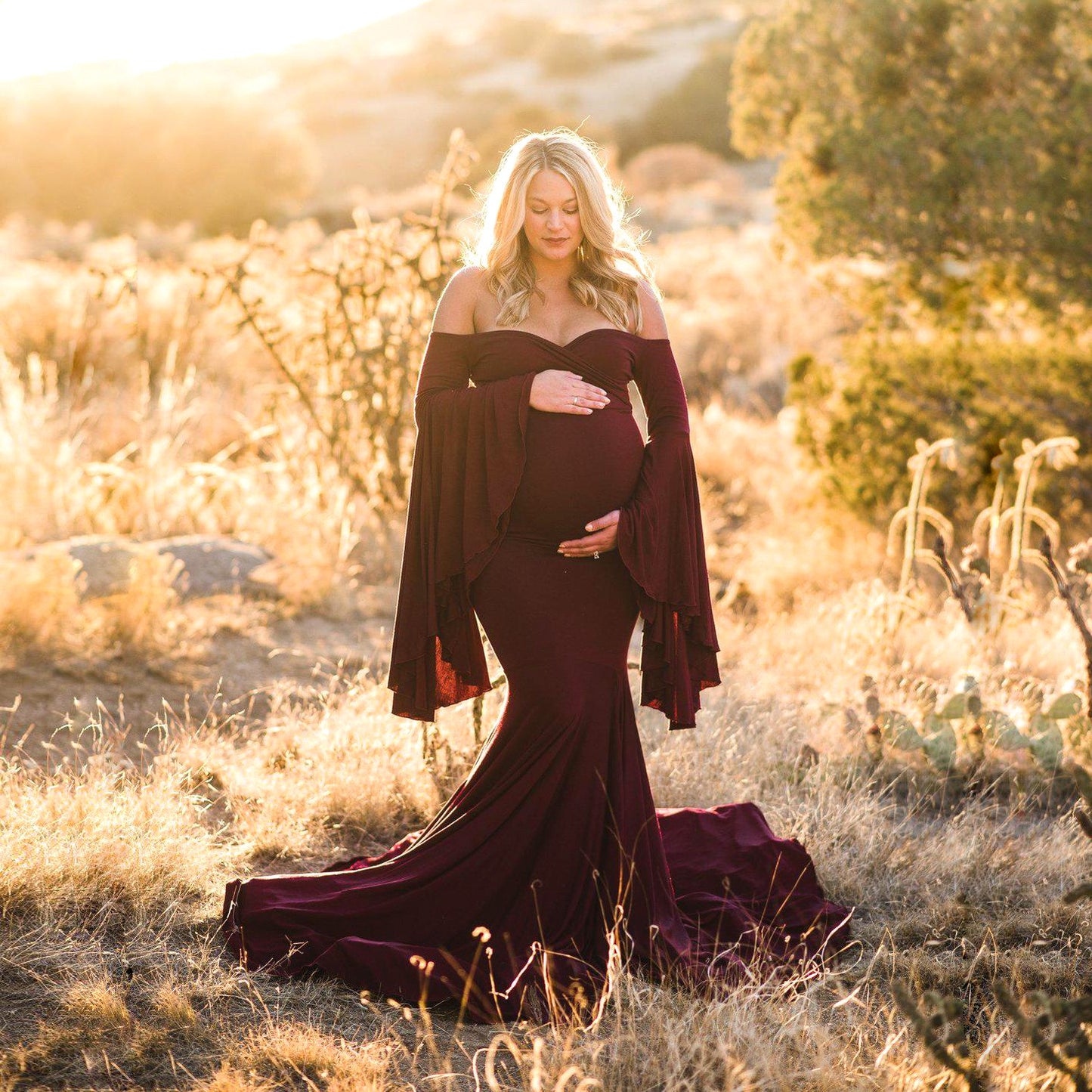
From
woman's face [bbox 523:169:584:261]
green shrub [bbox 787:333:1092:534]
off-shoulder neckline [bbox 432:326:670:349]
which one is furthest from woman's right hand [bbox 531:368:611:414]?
green shrub [bbox 787:333:1092:534]

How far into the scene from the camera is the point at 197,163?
31.4m

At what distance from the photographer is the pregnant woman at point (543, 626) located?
3.38 metres

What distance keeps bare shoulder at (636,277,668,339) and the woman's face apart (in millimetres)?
248

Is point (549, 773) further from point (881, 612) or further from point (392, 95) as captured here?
point (392, 95)

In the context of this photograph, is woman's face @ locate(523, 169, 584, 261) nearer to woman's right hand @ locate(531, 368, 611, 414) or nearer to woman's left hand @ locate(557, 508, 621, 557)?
woman's right hand @ locate(531, 368, 611, 414)

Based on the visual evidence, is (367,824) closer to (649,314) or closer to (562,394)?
(562,394)

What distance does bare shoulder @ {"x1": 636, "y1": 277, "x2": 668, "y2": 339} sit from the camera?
12.0 ft

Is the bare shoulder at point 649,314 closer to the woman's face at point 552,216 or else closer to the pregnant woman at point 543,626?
the pregnant woman at point 543,626

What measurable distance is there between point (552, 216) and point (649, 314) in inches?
16.4

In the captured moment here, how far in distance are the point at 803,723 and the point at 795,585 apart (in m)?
2.49

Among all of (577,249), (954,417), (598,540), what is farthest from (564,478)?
(954,417)

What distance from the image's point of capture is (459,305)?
11.7 feet

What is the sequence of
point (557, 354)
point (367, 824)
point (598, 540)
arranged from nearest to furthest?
point (598, 540) < point (557, 354) < point (367, 824)

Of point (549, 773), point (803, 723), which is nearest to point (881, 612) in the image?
point (803, 723)
